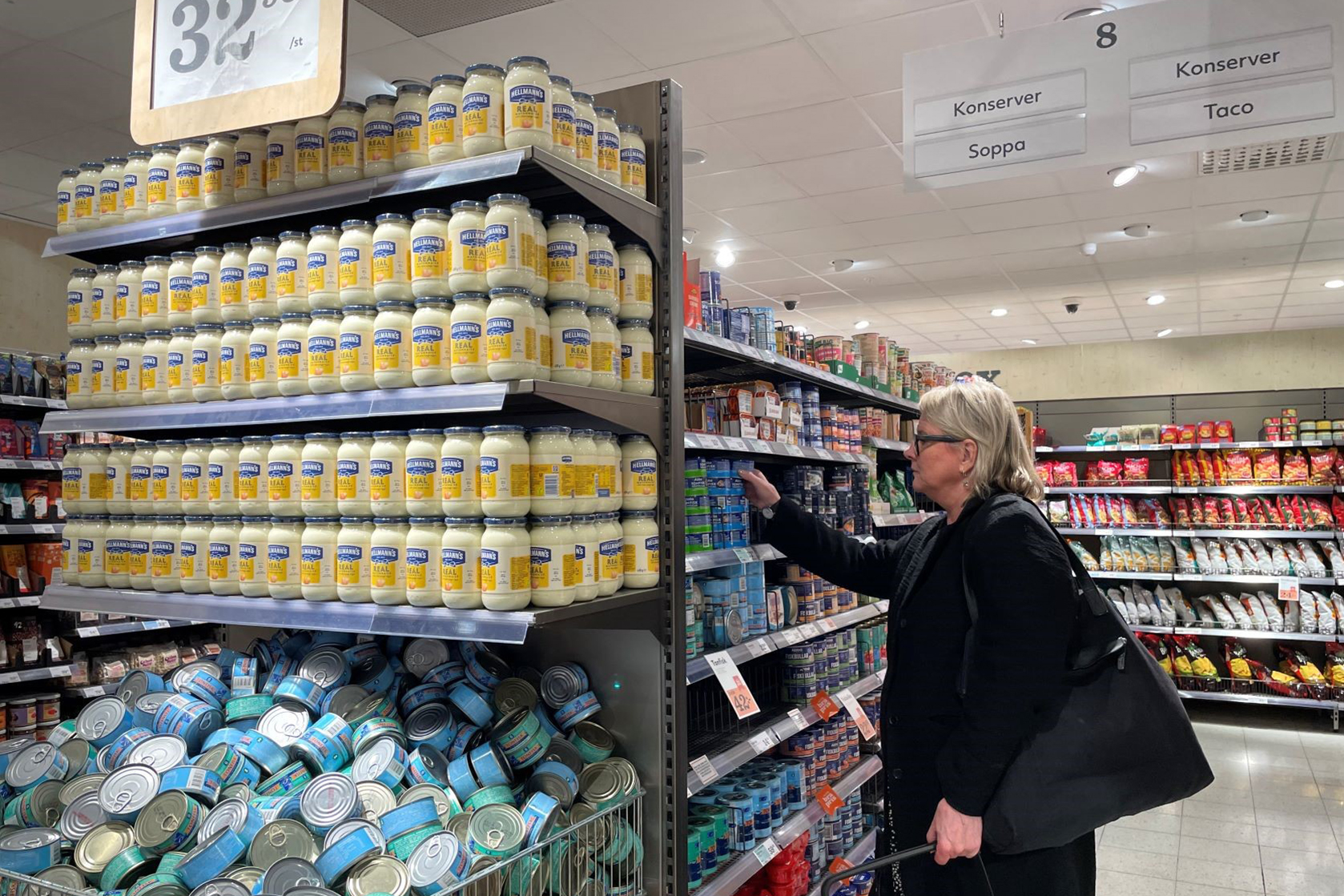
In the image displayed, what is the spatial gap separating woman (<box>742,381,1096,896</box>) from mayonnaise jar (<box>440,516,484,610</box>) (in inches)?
41.8

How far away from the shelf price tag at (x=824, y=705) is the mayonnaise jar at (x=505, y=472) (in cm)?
169

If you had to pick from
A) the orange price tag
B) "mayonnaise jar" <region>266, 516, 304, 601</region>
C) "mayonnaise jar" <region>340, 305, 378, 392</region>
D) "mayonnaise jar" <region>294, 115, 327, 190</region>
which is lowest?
the orange price tag

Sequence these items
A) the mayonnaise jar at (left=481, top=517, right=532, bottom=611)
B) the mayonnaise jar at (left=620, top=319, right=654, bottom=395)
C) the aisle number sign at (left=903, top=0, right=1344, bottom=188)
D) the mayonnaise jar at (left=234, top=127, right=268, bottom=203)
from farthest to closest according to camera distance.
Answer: the aisle number sign at (left=903, top=0, right=1344, bottom=188) → the mayonnaise jar at (left=234, top=127, right=268, bottom=203) → the mayonnaise jar at (left=620, top=319, right=654, bottom=395) → the mayonnaise jar at (left=481, top=517, right=532, bottom=611)

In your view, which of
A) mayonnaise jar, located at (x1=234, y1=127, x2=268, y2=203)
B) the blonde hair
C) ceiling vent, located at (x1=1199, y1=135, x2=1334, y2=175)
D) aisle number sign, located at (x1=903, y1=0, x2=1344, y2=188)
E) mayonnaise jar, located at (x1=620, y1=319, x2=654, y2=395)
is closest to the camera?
mayonnaise jar, located at (x1=620, y1=319, x2=654, y2=395)

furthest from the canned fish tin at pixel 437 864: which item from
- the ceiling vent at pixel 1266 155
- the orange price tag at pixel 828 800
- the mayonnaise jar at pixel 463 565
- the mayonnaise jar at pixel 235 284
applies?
the ceiling vent at pixel 1266 155

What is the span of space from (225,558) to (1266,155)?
5763 millimetres

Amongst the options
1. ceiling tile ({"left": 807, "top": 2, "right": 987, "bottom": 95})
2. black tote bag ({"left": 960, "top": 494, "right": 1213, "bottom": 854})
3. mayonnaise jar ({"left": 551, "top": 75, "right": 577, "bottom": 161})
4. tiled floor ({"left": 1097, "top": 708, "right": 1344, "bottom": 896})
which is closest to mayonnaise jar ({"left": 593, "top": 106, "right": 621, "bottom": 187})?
mayonnaise jar ({"left": 551, "top": 75, "right": 577, "bottom": 161})

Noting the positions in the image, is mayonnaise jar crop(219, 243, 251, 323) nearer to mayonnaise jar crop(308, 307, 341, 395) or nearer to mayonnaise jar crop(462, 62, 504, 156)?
mayonnaise jar crop(308, 307, 341, 395)

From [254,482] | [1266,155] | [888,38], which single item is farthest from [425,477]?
[1266,155]

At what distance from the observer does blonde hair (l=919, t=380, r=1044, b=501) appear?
2.23m

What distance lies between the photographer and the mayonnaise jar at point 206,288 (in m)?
2.13

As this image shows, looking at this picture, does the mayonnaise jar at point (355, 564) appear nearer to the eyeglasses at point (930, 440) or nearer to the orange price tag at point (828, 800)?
Answer: the eyeglasses at point (930, 440)

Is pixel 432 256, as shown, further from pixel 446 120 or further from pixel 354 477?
pixel 354 477

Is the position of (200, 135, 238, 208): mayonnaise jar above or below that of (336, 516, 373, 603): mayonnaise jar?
above
